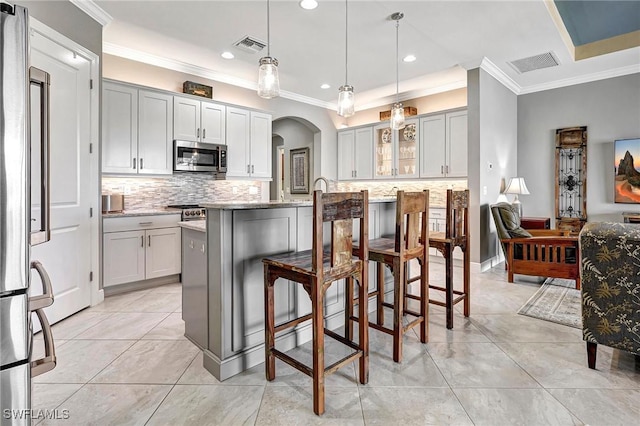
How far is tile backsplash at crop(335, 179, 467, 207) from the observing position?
228 inches

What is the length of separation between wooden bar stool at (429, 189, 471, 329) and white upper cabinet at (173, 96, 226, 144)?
11.1ft

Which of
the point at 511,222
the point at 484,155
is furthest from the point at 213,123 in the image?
the point at 511,222

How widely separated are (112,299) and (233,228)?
2.42m

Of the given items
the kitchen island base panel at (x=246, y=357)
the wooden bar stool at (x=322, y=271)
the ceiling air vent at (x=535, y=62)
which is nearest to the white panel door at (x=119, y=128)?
the kitchen island base panel at (x=246, y=357)

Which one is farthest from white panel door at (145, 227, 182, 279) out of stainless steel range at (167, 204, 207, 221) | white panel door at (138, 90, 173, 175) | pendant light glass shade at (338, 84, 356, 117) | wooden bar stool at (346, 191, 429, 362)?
wooden bar stool at (346, 191, 429, 362)

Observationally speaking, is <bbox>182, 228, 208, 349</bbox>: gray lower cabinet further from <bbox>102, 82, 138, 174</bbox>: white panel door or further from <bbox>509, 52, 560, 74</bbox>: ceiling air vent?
<bbox>509, 52, 560, 74</bbox>: ceiling air vent

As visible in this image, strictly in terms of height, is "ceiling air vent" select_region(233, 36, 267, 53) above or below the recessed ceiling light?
above

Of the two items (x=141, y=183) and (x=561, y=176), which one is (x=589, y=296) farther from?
(x=141, y=183)

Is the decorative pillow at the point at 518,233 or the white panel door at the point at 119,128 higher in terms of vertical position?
the white panel door at the point at 119,128

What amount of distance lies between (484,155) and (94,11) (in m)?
4.94

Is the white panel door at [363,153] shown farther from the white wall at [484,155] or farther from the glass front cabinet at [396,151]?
the white wall at [484,155]

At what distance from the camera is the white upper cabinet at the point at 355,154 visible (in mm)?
6688

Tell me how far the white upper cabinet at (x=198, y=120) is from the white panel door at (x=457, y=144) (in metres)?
3.54

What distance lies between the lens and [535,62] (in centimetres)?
466
